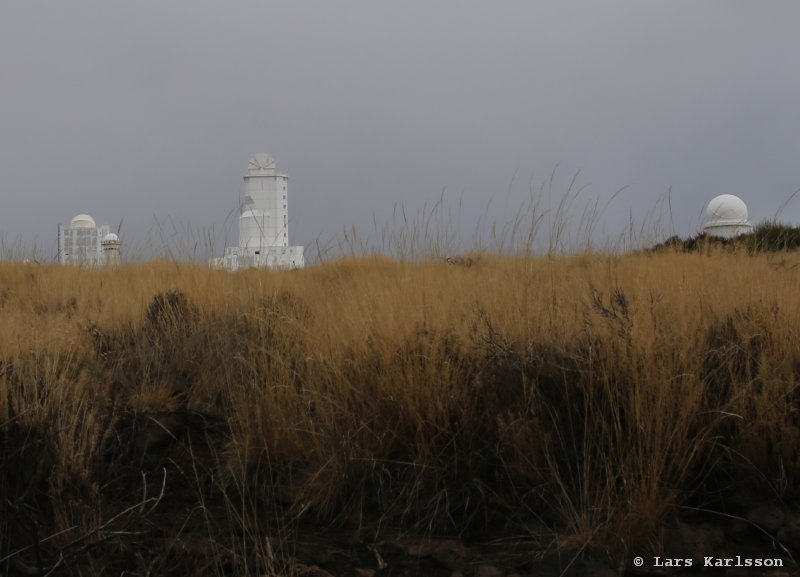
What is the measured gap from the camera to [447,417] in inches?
128

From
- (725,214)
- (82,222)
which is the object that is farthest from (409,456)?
(82,222)

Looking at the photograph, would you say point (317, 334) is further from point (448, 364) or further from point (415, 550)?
point (415, 550)

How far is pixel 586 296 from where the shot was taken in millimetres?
4586

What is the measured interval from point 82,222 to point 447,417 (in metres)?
24.3

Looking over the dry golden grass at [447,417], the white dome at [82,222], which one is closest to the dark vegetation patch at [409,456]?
the dry golden grass at [447,417]

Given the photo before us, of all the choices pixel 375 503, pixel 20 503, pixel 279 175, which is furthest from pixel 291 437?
pixel 279 175

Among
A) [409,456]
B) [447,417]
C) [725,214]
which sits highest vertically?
[725,214]

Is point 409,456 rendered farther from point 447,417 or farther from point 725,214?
point 725,214

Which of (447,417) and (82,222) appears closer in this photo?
(447,417)

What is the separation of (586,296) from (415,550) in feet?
7.14

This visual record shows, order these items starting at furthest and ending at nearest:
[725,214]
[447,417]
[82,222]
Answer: [82,222]
[725,214]
[447,417]

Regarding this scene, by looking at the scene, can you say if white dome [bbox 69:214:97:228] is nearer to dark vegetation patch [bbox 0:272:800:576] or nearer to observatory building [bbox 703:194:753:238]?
observatory building [bbox 703:194:753:238]

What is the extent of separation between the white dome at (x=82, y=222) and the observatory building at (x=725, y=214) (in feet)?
60.8

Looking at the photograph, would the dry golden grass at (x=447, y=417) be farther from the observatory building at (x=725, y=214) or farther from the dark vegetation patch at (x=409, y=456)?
the observatory building at (x=725, y=214)
